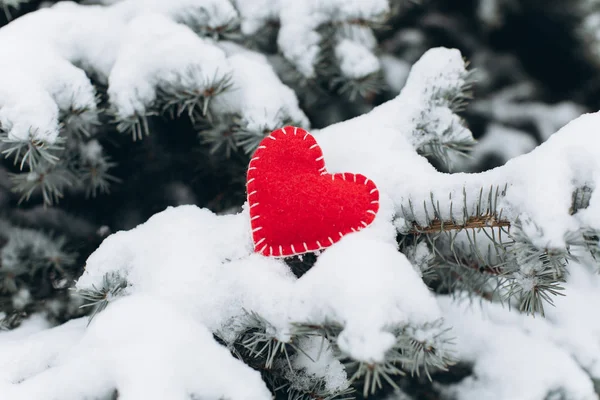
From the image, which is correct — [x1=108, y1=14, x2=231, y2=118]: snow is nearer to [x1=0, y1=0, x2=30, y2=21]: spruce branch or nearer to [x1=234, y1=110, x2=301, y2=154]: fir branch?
[x1=234, y1=110, x2=301, y2=154]: fir branch

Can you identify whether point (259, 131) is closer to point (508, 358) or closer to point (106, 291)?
point (106, 291)

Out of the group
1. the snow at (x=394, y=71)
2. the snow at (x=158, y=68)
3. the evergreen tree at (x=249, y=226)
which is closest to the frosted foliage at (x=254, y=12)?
the evergreen tree at (x=249, y=226)

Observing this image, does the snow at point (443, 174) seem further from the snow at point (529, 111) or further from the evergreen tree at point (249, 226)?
the snow at point (529, 111)

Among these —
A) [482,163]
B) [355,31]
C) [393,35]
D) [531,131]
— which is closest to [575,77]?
[531,131]

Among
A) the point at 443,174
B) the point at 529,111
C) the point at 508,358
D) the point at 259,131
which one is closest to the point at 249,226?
the point at 259,131

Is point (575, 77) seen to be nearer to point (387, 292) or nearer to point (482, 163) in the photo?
point (482, 163)
